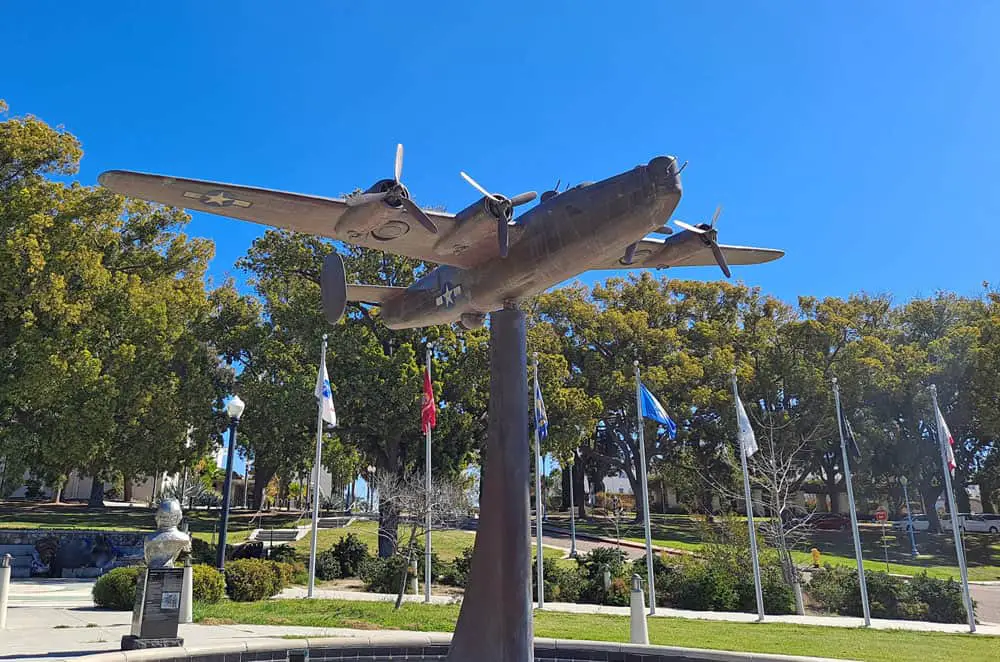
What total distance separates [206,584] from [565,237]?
14.7 meters

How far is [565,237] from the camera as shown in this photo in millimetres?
9328

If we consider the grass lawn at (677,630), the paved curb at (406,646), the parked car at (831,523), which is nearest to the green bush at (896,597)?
the grass lawn at (677,630)

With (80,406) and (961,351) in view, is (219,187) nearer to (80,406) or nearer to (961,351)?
(80,406)

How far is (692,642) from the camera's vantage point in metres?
14.6

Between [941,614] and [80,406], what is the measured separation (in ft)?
112

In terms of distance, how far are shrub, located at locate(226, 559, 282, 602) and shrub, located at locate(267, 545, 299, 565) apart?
5.67 metres

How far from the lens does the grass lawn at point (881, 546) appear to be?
36.4m

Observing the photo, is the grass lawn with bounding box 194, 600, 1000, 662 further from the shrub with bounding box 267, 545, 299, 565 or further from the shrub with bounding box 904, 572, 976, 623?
the shrub with bounding box 267, 545, 299, 565

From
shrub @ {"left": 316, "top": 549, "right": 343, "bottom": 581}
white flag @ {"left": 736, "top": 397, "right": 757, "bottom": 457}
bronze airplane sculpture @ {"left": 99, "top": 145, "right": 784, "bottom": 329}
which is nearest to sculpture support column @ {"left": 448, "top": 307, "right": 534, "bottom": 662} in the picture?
bronze airplane sculpture @ {"left": 99, "top": 145, "right": 784, "bottom": 329}

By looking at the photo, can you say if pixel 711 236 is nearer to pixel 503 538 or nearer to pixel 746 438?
pixel 503 538

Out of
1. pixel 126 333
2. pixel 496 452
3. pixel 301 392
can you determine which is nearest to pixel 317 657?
pixel 496 452

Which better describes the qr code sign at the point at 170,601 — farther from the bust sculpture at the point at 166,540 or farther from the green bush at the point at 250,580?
the green bush at the point at 250,580

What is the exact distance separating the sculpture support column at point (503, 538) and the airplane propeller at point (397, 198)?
2.17 meters

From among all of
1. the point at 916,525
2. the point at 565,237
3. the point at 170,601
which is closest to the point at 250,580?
the point at 170,601
